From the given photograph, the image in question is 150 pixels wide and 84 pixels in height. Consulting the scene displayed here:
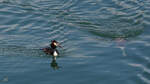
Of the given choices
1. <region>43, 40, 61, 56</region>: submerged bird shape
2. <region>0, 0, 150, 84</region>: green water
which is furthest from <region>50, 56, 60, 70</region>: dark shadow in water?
<region>43, 40, 61, 56</region>: submerged bird shape

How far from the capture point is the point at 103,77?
14992 millimetres

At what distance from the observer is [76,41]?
18.9 metres

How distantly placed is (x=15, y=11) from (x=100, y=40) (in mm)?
7265

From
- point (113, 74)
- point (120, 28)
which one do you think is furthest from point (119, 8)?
point (113, 74)

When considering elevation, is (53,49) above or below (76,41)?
below

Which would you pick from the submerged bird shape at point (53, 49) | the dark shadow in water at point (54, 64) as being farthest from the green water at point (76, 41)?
the submerged bird shape at point (53, 49)

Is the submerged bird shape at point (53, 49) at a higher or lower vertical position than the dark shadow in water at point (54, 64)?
higher

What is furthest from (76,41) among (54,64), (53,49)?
(54,64)

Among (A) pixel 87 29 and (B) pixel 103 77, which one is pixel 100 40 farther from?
(B) pixel 103 77

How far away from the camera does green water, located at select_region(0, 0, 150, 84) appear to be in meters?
15.3

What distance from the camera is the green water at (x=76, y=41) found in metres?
15.3

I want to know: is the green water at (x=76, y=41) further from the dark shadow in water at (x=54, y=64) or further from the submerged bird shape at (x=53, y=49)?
the submerged bird shape at (x=53, y=49)

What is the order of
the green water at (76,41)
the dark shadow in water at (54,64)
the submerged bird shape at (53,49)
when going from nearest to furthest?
the green water at (76,41) → the dark shadow in water at (54,64) → the submerged bird shape at (53,49)

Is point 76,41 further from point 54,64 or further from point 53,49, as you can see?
point 54,64
